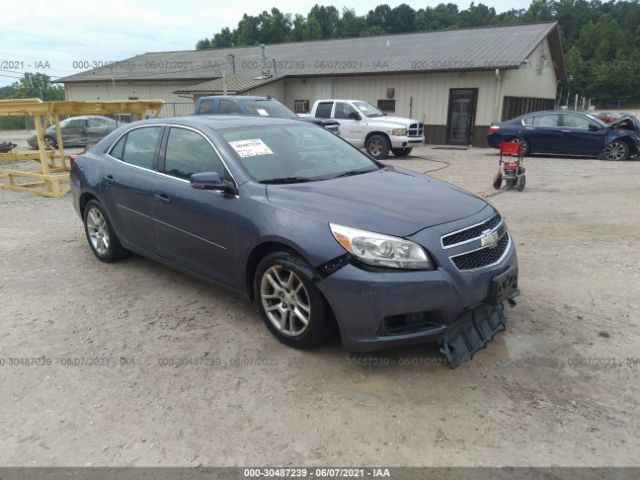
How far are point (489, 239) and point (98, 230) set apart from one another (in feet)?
13.5

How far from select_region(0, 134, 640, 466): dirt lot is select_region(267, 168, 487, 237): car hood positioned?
94cm

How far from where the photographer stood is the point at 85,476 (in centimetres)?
235

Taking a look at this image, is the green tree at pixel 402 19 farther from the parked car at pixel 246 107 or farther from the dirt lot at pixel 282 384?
the dirt lot at pixel 282 384

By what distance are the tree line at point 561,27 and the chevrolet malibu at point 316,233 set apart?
61061mm

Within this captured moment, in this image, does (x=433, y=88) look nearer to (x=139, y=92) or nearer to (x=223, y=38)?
(x=139, y=92)

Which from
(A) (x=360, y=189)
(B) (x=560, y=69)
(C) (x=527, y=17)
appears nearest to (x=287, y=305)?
(A) (x=360, y=189)

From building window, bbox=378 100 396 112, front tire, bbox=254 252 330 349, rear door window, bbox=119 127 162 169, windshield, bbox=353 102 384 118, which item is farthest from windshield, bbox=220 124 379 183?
building window, bbox=378 100 396 112

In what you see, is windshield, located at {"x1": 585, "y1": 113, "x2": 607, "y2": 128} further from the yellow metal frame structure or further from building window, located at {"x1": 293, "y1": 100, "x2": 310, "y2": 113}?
building window, located at {"x1": 293, "y1": 100, "x2": 310, "y2": 113}

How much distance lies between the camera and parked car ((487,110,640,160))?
13.7 m

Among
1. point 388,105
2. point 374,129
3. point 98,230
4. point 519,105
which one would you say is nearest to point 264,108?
point 374,129

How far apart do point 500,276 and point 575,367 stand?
783 millimetres

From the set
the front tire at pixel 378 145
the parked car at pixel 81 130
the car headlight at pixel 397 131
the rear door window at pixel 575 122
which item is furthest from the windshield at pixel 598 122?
the parked car at pixel 81 130

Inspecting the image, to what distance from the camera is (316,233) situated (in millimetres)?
3086

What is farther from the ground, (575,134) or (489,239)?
(575,134)
